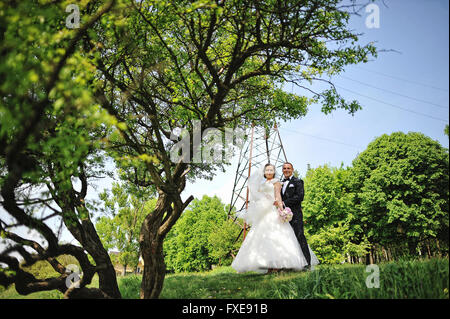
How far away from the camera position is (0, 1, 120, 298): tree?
3.38 meters

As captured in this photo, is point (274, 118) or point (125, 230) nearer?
point (274, 118)

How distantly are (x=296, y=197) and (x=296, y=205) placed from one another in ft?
1.01

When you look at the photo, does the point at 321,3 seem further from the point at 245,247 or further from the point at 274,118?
the point at 245,247

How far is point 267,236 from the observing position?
7.96 meters

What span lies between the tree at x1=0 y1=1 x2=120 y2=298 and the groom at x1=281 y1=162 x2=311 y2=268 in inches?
206

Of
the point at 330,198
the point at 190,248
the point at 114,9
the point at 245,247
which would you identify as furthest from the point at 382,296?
the point at 190,248

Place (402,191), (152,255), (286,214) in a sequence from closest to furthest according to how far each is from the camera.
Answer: (152,255) → (286,214) → (402,191)

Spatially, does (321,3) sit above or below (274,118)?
above

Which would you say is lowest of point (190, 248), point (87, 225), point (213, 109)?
point (190, 248)

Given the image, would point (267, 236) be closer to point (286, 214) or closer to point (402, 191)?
point (286, 214)

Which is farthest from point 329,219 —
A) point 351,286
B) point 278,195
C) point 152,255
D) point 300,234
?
point 152,255
